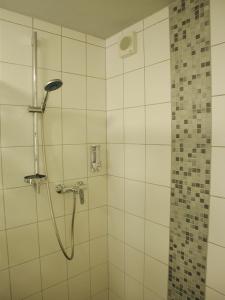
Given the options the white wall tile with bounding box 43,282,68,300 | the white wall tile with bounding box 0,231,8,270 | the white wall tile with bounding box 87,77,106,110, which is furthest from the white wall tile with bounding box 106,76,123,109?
the white wall tile with bounding box 43,282,68,300

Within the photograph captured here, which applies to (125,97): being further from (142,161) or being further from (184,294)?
(184,294)

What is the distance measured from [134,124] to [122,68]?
0.40m

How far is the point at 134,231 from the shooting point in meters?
1.49

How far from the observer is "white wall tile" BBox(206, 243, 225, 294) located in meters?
1.04

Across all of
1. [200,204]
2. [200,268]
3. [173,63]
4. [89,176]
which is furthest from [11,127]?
[200,268]

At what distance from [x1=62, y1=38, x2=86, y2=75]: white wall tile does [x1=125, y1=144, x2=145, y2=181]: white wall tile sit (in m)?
0.62

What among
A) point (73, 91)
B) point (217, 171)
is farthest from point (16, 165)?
point (217, 171)

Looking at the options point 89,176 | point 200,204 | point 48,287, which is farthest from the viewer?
point 89,176

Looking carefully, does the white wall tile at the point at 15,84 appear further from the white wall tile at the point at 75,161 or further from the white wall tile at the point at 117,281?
the white wall tile at the point at 117,281

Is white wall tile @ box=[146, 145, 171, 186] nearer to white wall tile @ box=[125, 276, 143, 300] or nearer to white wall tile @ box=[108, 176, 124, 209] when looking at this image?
white wall tile @ box=[108, 176, 124, 209]

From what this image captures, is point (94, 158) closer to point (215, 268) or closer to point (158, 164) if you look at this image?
point (158, 164)

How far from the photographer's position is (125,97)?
1.50m

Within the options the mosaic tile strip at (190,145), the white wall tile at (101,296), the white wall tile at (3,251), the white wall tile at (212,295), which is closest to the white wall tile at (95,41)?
the mosaic tile strip at (190,145)

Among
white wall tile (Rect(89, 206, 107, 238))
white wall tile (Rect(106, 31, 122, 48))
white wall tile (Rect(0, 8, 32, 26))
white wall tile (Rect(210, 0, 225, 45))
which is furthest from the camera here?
white wall tile (Rect(89, 206, 107, 238))
